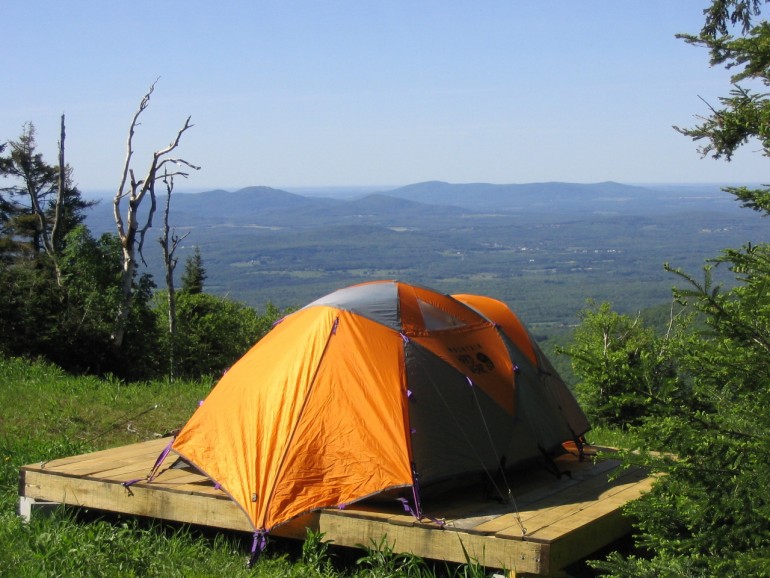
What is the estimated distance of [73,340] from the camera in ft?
55.4

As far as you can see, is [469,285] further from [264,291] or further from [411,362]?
[411,362]

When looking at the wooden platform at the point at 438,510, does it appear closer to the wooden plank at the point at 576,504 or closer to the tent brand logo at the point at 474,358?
the wooden plank at the point at 576,504

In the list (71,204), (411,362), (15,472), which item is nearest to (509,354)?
(411,362)

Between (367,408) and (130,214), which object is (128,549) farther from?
(130,214)

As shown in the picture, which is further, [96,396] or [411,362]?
[96,396]

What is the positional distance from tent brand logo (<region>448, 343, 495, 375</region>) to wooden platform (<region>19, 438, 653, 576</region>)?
0.86 meters

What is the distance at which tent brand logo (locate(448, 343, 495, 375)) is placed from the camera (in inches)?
260

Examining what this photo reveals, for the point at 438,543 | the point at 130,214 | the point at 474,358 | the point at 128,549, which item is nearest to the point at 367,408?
the point at 474,358

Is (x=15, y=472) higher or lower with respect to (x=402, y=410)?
lower

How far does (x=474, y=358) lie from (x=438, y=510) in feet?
4.26

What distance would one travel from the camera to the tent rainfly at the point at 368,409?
5.90 m

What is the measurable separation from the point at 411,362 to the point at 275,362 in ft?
3.33

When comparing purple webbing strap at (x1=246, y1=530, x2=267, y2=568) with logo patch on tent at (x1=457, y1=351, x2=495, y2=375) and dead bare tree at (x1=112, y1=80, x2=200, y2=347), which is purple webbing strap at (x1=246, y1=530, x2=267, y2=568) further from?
dead bare tree at (x1=112, y1=80, x2=200, y2=347)

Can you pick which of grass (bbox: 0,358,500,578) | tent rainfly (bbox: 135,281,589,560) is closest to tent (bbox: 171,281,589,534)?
tent rainfly (bbox: 135,281,589,560)
